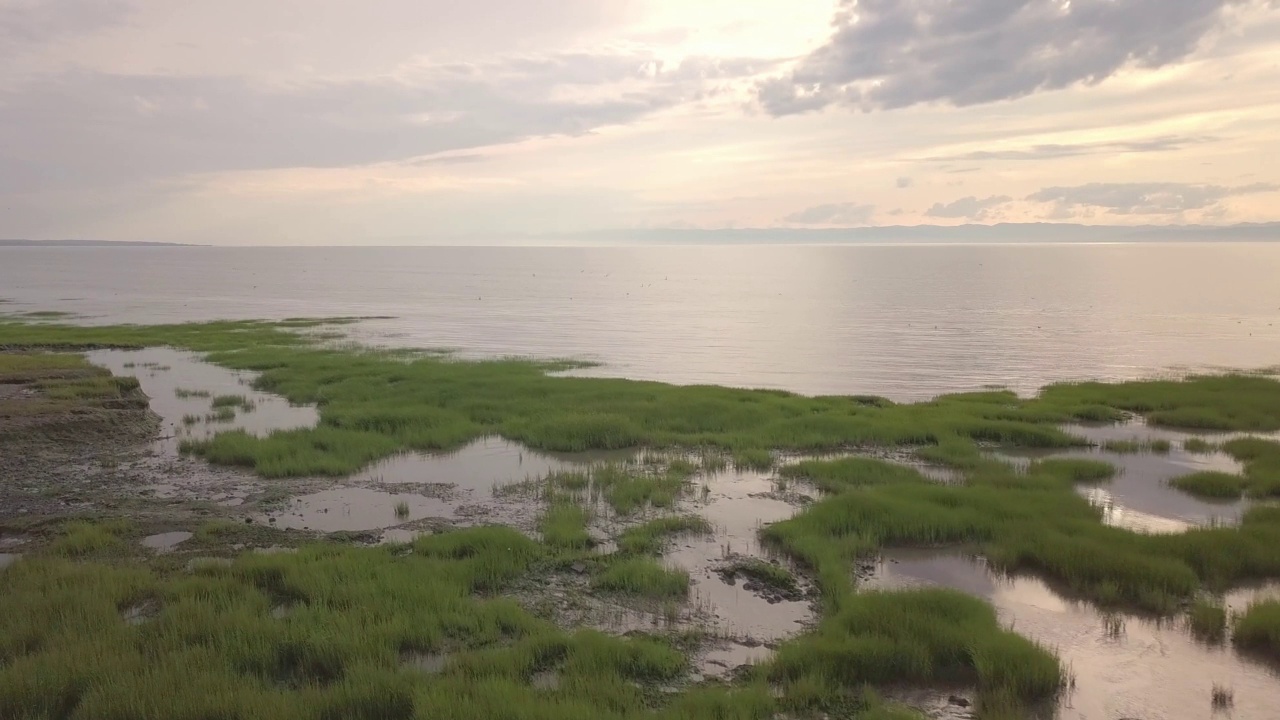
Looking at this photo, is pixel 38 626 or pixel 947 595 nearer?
pixel 38 626

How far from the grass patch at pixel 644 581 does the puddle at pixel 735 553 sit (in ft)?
0.84

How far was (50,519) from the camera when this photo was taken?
13.3 m

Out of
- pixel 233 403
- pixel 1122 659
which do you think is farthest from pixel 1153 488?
pixel 233 403

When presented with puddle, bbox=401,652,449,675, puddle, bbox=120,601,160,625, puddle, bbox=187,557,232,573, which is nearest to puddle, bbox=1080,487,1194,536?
puddle, bbox=401,652,449,675

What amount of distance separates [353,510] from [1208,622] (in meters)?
13.9

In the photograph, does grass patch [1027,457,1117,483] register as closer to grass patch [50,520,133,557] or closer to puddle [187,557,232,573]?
puddle [187,557,232,573]

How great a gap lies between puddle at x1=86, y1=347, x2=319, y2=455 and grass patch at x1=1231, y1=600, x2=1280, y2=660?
21.1m

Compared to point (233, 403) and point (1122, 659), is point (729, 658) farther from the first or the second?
point (233, 403)

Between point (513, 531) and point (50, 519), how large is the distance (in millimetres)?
8289

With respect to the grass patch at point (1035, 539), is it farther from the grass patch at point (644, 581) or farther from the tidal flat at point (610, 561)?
the grass patch at point (644, 581)

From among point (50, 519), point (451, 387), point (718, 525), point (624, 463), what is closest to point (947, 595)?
point (718, 525)

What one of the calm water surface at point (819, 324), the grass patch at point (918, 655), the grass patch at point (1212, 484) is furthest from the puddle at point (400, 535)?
the calm water surface at point (819, 324)

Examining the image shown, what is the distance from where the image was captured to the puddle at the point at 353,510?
1371 cm

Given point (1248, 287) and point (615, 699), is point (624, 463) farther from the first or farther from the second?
point (1248, 287)
